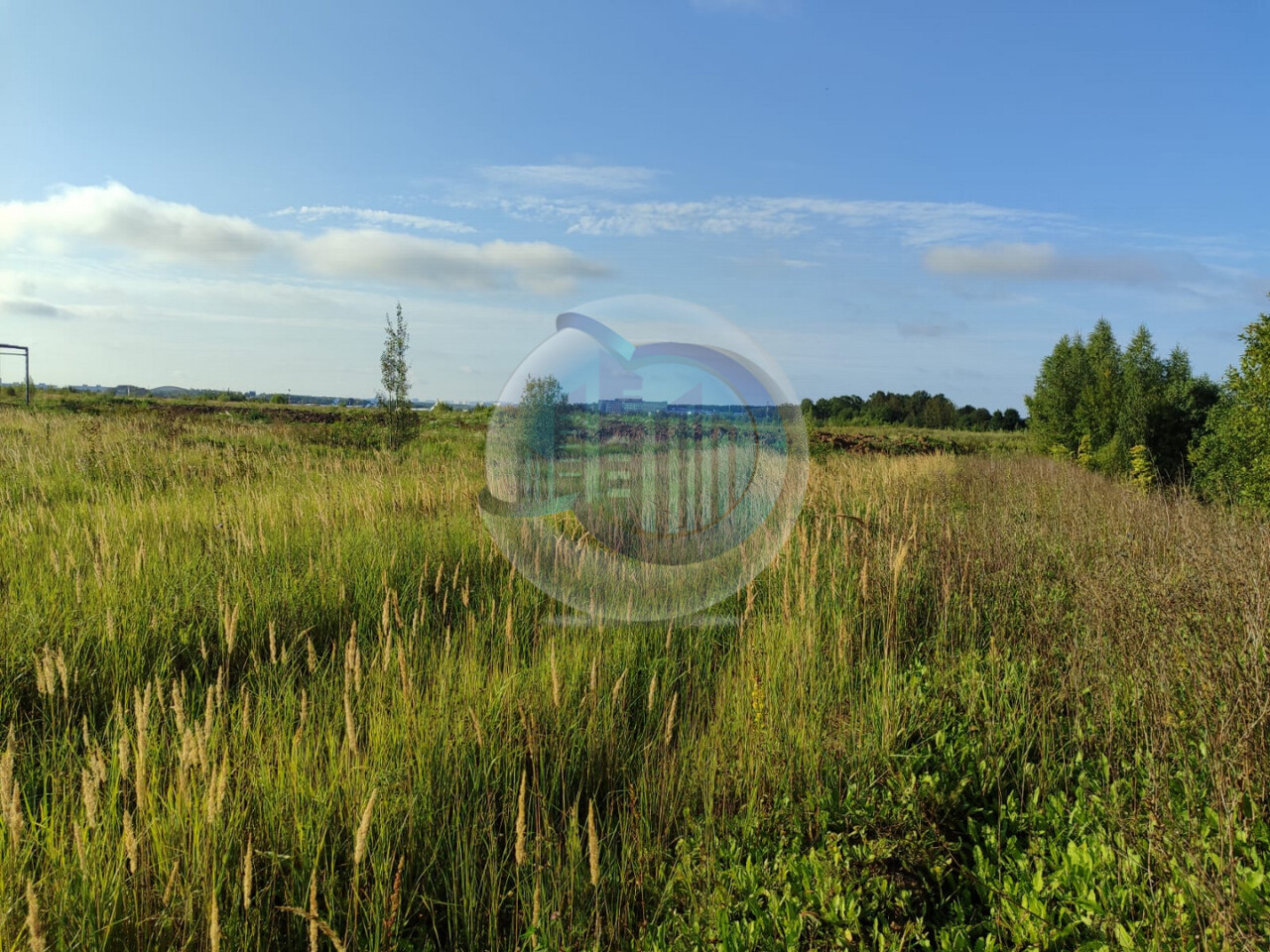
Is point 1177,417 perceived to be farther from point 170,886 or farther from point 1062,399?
point 170,886

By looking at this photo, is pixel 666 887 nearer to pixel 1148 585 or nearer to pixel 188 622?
pixel 188 622

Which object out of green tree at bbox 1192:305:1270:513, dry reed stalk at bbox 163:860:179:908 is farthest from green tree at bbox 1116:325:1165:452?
dry reed stalk at bbox 163:860:179:908

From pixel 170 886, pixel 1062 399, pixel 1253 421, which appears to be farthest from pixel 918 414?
pixel 170 886

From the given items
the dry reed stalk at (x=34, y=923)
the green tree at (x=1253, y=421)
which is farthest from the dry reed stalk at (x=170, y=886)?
the green tree at (x=1253, y=421)

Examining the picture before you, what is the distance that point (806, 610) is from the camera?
3.95 metres

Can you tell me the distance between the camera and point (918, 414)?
60.1 m

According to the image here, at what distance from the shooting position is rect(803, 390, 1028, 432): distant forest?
5277 cm

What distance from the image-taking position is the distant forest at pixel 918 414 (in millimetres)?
52772

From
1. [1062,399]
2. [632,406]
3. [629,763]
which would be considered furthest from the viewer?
[1062,399]

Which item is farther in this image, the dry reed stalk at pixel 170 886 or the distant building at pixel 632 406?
the distant building at pixel 632 406

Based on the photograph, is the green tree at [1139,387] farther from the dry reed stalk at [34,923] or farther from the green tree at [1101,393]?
the dry reed stalk at [34,923]

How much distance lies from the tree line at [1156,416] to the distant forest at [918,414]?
21.0 metres
